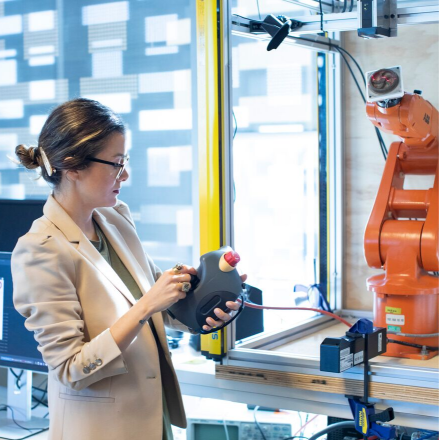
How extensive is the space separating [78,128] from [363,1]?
32.0 inches

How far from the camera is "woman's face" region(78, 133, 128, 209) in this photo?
1.50 m

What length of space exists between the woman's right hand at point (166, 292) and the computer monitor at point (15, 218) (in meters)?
0.91

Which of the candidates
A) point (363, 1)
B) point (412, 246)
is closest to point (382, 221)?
point (412, 246)

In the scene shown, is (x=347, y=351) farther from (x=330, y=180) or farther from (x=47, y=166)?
(x=330, y=180)

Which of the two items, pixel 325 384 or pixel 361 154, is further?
pixel 361 154

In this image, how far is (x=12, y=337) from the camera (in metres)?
2.11

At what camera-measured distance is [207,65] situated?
177cm

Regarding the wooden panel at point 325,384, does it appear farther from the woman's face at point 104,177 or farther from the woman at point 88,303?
the woman's face at point 104,177

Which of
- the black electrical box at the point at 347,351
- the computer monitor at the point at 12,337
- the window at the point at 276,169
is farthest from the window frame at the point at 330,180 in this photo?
the computer monitor at the point at 12,337

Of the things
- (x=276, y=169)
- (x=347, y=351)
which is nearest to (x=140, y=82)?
(x=276, y=169)

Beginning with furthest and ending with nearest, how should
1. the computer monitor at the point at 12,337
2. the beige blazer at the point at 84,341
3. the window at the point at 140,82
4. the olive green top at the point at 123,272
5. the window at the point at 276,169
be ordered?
1. the window at the point at 140,82
2. the window at the point at 276,169
3. the computer monitor at the point at 12,337
4. the olive green top at the point at 123,272
5. the beige blazer at the point at 84,341

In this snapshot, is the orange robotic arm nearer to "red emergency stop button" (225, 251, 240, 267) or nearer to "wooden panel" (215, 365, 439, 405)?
"wooden panel" (215, 365, 439, 405)

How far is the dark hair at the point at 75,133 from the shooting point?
1.47 m

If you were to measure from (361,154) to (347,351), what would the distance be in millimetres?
1033
